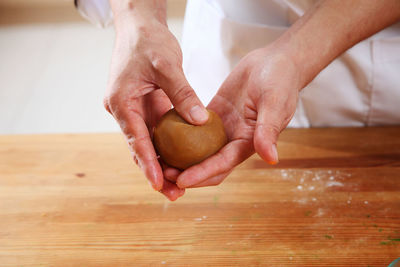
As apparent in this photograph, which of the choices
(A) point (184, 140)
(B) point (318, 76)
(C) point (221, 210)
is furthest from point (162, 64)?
(B) point (318, 76)

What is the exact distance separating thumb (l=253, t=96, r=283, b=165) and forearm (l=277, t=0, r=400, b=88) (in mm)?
239

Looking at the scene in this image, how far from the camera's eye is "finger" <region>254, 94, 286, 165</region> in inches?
33.9

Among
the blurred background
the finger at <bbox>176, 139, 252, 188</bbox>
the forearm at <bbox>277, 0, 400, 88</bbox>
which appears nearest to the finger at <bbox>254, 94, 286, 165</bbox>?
the finger at <bbox>176, 139, 252, 188</bbox>

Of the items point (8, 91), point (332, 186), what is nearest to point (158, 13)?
point (332, 186)

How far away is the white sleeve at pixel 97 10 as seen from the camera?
1508 mm

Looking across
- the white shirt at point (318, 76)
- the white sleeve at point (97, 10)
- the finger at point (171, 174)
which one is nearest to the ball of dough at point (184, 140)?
the finger at point (171, 174)

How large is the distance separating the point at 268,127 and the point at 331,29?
1.43 ft

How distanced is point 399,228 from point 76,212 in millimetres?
883

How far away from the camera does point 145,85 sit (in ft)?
3.42

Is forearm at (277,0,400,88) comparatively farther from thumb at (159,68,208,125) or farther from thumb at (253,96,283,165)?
thumb at (159,68,208,125)

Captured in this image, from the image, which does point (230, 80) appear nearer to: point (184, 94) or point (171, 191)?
point (184, 94)

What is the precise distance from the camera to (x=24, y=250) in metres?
1.03

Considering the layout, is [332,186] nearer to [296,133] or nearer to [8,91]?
[296,133]

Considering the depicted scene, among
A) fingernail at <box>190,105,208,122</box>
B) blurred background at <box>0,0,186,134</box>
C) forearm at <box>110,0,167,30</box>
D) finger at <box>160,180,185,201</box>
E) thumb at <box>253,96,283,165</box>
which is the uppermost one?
forearm at <box>110,0,167,30</box>
